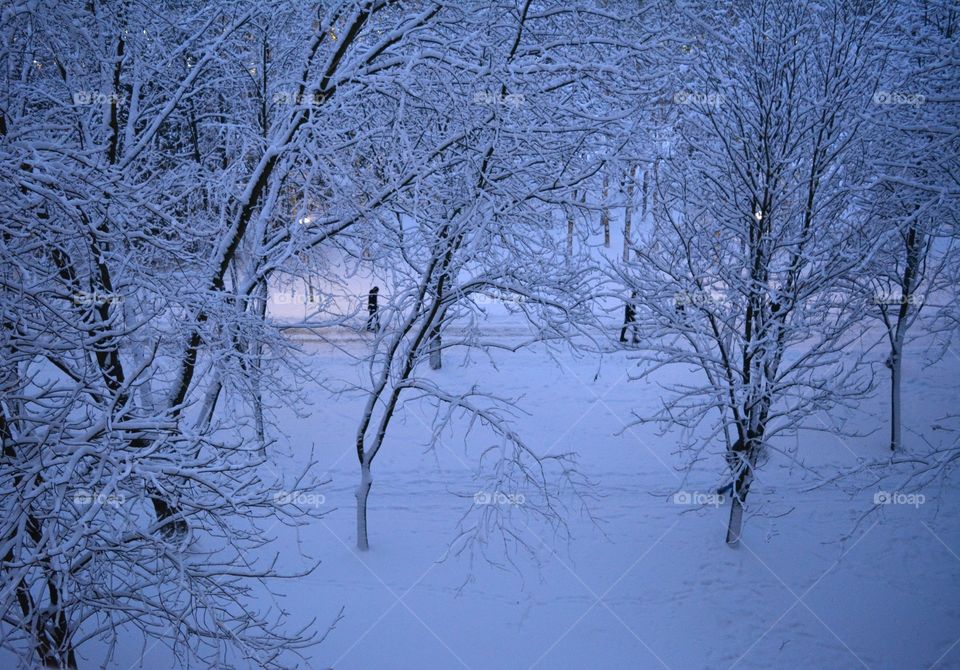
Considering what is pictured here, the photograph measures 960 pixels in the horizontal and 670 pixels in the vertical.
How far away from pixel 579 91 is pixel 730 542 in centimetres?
681

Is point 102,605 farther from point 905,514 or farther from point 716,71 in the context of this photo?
point 905,514

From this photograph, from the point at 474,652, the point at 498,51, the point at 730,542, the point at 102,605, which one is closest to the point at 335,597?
the point at 474,652

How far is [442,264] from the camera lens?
8.41 meters
